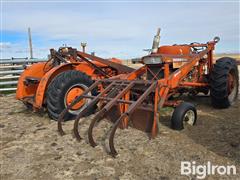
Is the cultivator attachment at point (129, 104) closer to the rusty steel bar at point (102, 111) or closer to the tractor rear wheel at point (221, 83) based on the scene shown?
the rusty steel bar at point (102, 111)

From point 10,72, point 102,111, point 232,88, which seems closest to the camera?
point 102,111

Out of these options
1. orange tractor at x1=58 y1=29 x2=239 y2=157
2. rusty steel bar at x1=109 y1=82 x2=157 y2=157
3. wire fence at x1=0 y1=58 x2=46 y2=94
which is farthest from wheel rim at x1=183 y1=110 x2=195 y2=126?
wire fence at x1=0 y1=58 x2=46 y2=94

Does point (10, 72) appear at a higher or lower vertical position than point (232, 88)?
higher

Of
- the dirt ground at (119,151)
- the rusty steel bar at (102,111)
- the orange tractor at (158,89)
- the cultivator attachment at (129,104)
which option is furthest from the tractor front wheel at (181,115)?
the rusty steel bar at (102,111)

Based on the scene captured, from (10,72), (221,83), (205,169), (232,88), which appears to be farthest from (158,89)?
(10,72)

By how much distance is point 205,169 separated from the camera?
11.9 feet

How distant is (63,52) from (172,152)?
3774 millimetres

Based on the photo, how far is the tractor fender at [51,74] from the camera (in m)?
5.68

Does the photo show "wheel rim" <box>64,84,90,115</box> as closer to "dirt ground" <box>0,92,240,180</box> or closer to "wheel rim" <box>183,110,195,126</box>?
"dirt ground" <box>0,92,240,180</box>

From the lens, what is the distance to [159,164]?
3787 mm

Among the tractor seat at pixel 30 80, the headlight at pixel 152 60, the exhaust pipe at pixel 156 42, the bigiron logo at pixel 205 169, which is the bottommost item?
the bigiron logo at pixel 205 169

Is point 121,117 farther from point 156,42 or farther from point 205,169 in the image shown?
point 156,42

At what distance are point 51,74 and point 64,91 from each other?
490 millimetres

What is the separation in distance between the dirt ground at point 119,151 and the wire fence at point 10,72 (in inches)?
194
